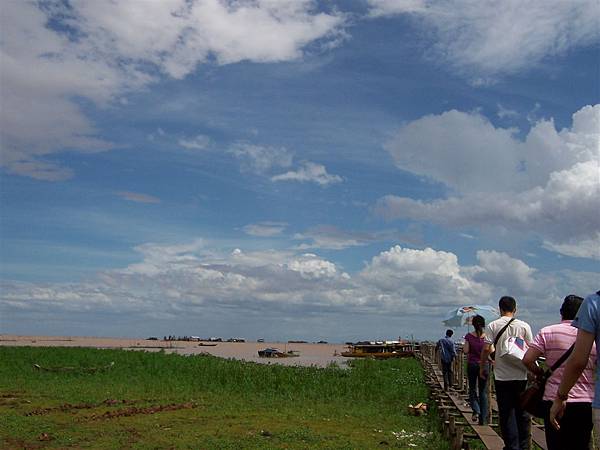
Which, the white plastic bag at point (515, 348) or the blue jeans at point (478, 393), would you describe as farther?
the blue jeans at point (478, 393)

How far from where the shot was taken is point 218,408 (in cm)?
1811

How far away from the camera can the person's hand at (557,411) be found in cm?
468

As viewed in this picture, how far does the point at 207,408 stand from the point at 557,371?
1399 cm

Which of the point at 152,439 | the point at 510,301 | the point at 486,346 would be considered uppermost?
the point at 510,301

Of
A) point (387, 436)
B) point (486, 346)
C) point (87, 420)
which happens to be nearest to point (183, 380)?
point (87, 420)

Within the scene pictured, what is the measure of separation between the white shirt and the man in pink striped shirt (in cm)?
156

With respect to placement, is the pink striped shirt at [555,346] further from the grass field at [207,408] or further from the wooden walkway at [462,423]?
the grass field at [207,408]

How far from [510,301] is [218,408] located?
12.2 m

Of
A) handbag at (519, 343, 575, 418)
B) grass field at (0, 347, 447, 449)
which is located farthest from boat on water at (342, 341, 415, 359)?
handbag at (519, 343, 575, 418)

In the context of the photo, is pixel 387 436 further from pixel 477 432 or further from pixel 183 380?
pixel 183 380

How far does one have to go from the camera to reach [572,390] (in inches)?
206

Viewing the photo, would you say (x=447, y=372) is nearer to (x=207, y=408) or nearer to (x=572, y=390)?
(x=207, y=408)

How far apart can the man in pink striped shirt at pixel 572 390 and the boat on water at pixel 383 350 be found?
4870 cm

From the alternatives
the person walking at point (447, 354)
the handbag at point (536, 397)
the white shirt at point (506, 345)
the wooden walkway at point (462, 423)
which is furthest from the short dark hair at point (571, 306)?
the person walking at point (447, 354)
